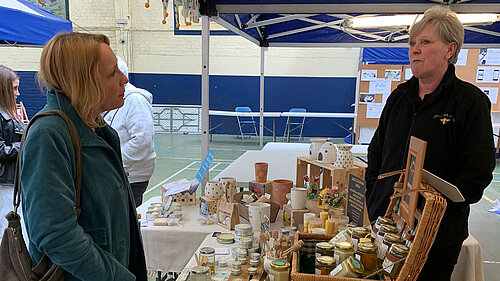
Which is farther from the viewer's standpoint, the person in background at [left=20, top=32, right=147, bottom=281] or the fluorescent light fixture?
the fluorescent light fixture

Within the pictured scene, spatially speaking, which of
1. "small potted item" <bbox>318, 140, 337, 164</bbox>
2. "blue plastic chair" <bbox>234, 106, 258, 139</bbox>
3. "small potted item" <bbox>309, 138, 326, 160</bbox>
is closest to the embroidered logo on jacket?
"small potted item" <bbox>318, 140, 337, 164</bbox>

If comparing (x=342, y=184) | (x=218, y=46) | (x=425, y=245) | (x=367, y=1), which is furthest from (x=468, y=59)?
(x=425, y=245)

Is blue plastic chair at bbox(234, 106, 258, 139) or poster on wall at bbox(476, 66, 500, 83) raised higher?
poster on wall at bbox(476, 66, 500, 83)

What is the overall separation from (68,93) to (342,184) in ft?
4.88

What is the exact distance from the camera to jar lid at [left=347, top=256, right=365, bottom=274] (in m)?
0.97

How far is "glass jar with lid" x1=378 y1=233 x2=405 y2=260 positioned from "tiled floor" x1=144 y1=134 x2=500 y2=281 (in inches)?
99.5

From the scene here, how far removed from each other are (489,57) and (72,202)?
8.98 meters

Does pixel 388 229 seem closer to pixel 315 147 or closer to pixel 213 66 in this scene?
pixel 315 147

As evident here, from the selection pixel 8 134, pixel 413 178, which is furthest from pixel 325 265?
pixel 8 134

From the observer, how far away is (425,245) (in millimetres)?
888

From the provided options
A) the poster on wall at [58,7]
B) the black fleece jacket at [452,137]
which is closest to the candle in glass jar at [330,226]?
the black fleece jacket at [452,137]

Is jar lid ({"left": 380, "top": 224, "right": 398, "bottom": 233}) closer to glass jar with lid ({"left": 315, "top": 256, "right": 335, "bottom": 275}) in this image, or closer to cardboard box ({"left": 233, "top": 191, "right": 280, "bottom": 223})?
glass jar with lid ({"left": 315, "top": 256, "right": 335, "bottom": 275})

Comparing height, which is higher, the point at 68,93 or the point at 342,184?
the point at 68,93

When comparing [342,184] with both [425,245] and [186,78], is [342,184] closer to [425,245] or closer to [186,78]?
[425,245]
